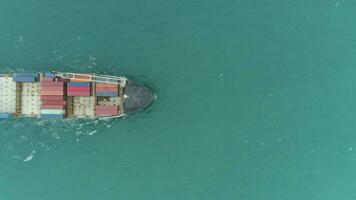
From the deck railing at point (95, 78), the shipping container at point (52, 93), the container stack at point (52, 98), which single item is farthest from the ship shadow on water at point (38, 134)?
the deck railing at point (95, 78)

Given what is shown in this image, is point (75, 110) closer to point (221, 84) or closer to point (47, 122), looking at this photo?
point (47, 122)

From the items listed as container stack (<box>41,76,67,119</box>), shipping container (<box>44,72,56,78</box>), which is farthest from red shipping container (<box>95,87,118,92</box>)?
shipping container (<box>44,72,56,78</box>)

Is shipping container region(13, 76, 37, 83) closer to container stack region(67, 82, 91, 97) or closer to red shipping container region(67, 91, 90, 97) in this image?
container stack region(67, 82, 91, 97)

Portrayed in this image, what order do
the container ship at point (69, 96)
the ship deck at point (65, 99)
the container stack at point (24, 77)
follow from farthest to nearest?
the ship deck at point (65, 99) < the container ship at point (69, 96) < the container stack at point (24, 77)

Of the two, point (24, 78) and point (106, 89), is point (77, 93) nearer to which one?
point (106, 89)

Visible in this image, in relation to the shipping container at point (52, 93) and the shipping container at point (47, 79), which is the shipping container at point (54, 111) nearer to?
the shipping container at point (52, 93)

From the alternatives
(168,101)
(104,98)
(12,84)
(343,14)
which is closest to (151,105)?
(168,101)

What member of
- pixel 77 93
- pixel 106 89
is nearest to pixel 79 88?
pixel 77 93
